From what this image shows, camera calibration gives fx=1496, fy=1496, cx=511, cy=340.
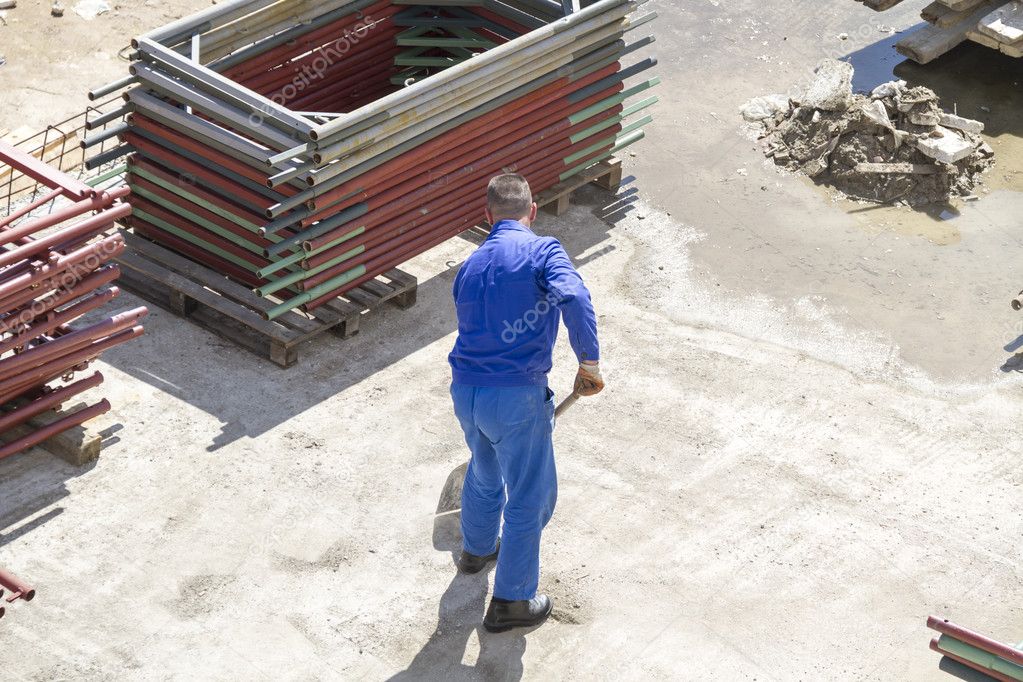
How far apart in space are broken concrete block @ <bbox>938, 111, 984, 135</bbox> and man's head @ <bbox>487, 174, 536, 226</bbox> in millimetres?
6320

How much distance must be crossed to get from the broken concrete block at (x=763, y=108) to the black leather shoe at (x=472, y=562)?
638 centimetres

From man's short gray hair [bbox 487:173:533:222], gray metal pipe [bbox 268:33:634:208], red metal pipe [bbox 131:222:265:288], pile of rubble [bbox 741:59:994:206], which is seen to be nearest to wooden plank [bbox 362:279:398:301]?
red metal pipe [bbox 131:222:265:288]

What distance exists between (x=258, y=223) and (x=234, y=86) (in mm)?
935

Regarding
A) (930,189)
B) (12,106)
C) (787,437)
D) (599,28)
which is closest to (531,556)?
(787,437)

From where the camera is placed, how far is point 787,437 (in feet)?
32.8

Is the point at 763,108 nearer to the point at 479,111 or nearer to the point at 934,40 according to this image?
the point at 934,40

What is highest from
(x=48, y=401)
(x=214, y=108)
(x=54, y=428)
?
(x=214, y=108)

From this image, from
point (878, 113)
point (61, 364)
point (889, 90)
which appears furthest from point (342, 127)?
point (889, 90)

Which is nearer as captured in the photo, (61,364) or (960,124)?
(61,364)

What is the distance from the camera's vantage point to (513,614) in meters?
8.32

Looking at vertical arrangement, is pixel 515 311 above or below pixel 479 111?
above

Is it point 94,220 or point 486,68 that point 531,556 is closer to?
point 94,220

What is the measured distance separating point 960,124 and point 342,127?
6006mm

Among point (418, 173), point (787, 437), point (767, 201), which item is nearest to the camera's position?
point (787, 437)
